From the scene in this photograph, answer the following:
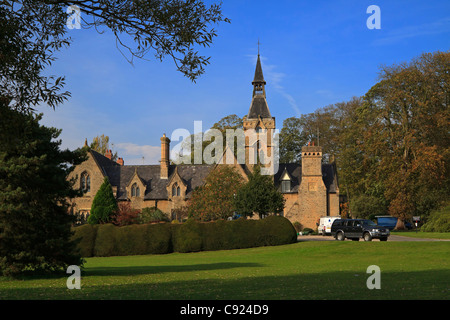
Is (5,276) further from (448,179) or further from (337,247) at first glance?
(448,179)

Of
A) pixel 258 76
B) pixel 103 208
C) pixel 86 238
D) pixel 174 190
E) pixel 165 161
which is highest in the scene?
pixel 258 76

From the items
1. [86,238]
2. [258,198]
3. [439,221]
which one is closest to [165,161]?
[258,198]

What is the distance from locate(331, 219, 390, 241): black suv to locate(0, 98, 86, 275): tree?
25368 millimetres

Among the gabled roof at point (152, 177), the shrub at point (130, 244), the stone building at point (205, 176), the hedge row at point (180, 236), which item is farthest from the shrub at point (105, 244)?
the gabled roof at point (152, 177)

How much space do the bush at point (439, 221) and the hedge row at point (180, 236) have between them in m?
17.6

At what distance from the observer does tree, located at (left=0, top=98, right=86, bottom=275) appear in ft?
64.8

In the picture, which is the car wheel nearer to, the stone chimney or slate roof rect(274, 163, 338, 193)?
slate roof rect(274, 163, 338, 193)

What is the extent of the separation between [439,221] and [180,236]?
27.4m

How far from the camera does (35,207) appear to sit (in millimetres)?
20797

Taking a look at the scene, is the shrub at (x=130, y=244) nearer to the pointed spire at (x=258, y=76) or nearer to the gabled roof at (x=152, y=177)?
the gabled roof at (x=152, y=177)

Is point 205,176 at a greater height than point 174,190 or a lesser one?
greater

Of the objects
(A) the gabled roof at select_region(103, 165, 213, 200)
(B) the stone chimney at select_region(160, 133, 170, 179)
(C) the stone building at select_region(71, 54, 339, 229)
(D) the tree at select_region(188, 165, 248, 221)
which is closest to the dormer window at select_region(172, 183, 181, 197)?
(C) the stone building at select_region(71, 54, 339, 229)

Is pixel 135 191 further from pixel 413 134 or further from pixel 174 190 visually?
pixel 413 134

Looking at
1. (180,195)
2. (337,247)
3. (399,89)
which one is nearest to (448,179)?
(399,89)
